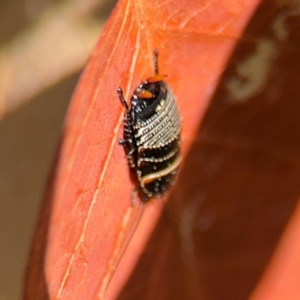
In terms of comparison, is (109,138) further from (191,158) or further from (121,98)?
(191,158)

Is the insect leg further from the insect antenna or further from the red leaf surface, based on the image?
the insect antenna

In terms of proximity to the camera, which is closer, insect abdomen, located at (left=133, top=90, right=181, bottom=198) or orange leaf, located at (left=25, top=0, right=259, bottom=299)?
orange leaf, located at (left=25, top=0, right=259, bottom=299)

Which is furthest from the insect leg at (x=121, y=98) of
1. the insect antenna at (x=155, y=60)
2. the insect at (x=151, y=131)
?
the insect antenna at (x=155, y=60)

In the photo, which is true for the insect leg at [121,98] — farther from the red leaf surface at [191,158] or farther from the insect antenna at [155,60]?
the insect antenna at [155,60]

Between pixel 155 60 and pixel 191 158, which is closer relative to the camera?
pixel 155 60

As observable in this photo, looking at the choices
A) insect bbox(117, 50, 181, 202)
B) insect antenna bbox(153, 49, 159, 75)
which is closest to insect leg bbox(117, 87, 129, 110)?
insect bbox(117, 50, 181, 202)

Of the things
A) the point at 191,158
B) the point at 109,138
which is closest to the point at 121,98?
the point at 109,138

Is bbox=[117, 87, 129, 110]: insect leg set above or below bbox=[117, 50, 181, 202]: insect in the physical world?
above
